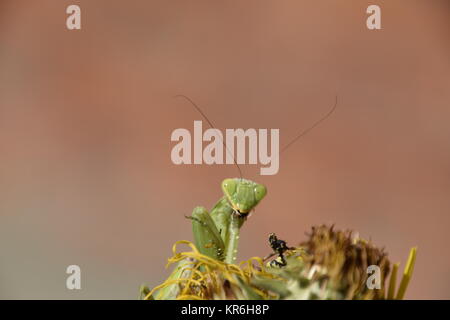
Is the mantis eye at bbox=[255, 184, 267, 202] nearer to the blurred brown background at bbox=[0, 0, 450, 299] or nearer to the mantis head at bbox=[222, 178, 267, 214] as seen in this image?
the mantis head at bbox=[222, 178, 267, 214]

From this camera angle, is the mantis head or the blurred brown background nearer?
the mantis head

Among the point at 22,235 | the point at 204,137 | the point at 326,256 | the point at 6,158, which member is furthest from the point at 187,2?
the point at 326,256

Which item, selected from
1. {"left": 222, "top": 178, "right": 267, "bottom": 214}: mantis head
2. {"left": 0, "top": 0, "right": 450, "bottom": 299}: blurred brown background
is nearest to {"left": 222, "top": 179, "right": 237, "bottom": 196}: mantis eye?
{"left": 222, "top": 178, "right": 267, "bottom": 214}: mantis head

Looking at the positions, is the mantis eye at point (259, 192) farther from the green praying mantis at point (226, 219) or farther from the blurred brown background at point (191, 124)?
the blurred brown background at point (191, 124)

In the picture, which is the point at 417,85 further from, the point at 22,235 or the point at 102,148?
the point at 22,235

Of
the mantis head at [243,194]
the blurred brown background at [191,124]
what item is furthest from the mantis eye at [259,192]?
the blurred brown background at [191,124]

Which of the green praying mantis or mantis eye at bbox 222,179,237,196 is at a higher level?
mantis eye at bbox 222,179,237,196
